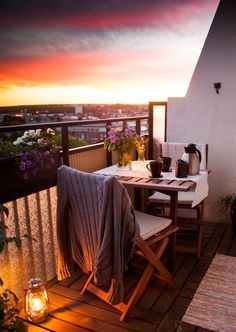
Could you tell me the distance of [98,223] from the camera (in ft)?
5.78

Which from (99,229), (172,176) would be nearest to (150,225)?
(172,176)

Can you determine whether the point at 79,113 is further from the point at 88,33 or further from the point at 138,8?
the point at 138,8

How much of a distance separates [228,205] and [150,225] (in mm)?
1607

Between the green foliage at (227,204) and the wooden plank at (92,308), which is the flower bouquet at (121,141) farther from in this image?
the green foliage at (227,204)

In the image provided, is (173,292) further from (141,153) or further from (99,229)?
(141,153)

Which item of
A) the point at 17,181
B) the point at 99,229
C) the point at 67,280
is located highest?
the point at 17,181

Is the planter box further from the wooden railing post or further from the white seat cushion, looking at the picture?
the white seat cushion

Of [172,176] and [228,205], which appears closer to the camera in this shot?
[172,176]

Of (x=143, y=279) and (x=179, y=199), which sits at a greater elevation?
(x=179, y=199)

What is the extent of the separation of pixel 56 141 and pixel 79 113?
3.02 feet

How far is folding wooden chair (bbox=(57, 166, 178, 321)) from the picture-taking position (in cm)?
166

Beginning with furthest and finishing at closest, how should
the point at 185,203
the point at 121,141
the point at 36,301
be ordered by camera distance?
the point at 185,203 < the point at 121,141 < the point at 36,301

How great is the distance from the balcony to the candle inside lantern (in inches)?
2.4

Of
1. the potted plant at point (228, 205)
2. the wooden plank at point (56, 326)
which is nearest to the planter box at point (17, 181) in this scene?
the wooden plank at point (56, 326)
